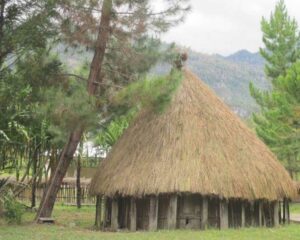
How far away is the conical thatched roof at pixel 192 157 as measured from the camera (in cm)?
1482

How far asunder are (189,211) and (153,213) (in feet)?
3.44

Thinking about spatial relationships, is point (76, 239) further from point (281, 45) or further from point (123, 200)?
point (281, 45)

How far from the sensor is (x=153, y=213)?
1530cm

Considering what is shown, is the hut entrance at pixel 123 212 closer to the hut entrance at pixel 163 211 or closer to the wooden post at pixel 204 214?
the hut entrance at pixel 163 211

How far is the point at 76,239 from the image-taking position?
11.8 m

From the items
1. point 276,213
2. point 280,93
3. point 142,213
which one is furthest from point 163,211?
point 280,93

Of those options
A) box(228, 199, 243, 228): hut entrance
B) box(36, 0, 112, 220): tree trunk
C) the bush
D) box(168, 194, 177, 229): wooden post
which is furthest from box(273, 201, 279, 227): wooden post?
the bush

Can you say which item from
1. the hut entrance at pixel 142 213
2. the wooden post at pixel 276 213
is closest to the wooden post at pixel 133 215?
the hut entrance at pixel 142 213

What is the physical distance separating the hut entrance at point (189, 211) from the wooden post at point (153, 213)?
2.24 ft

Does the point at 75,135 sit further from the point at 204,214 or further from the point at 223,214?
the point at 223,214

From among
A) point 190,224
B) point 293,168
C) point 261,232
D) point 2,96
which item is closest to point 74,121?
point 2,96

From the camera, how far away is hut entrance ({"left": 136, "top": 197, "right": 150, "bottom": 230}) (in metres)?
15.8

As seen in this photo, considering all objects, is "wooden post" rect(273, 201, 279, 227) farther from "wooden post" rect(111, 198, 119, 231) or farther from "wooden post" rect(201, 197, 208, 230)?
"wooden post" rect(111, 198, 119, 231)

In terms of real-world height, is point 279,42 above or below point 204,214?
above
